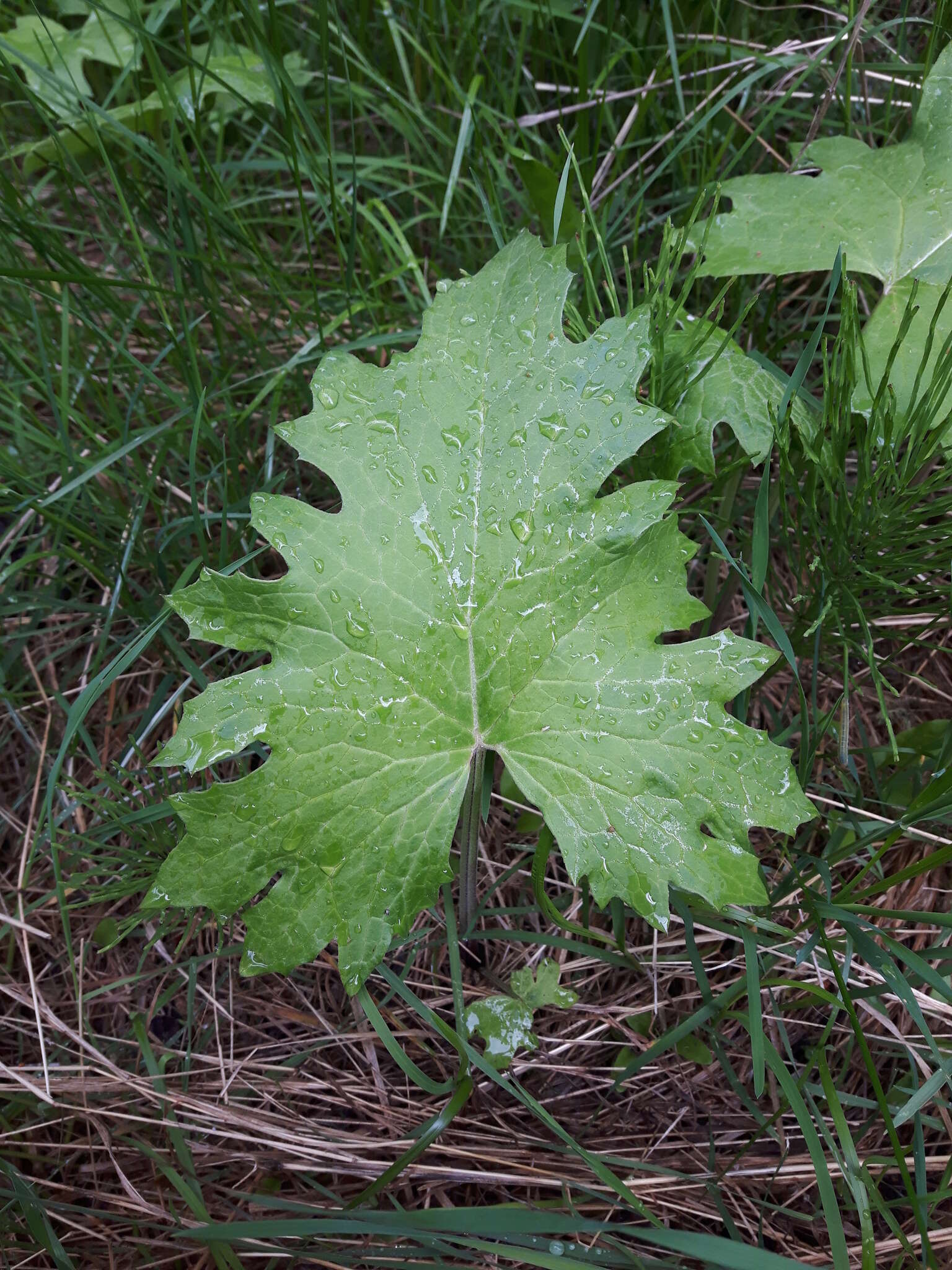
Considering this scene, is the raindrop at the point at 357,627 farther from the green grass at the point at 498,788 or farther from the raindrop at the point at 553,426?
the raindrop at the point at 553,426

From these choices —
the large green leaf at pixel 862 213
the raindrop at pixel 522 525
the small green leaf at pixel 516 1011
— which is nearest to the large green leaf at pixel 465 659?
the raindrop at pixel 522 525

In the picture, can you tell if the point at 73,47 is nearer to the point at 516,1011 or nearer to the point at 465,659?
the point at 465,659

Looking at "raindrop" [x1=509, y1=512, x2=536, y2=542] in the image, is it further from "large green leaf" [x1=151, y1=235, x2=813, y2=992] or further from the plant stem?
the plant stem

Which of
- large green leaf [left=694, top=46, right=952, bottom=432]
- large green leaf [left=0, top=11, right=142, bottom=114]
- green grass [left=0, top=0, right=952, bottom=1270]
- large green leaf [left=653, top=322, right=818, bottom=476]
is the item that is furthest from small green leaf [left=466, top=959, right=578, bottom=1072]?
large green leaf [left=0, top=11, right=142, bottom=114]

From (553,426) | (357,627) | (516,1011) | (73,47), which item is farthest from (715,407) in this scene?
(73,47)

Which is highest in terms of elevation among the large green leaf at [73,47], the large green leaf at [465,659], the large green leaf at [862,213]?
the large green leaf at [73,47]

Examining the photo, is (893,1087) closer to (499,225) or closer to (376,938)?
(376,938)
